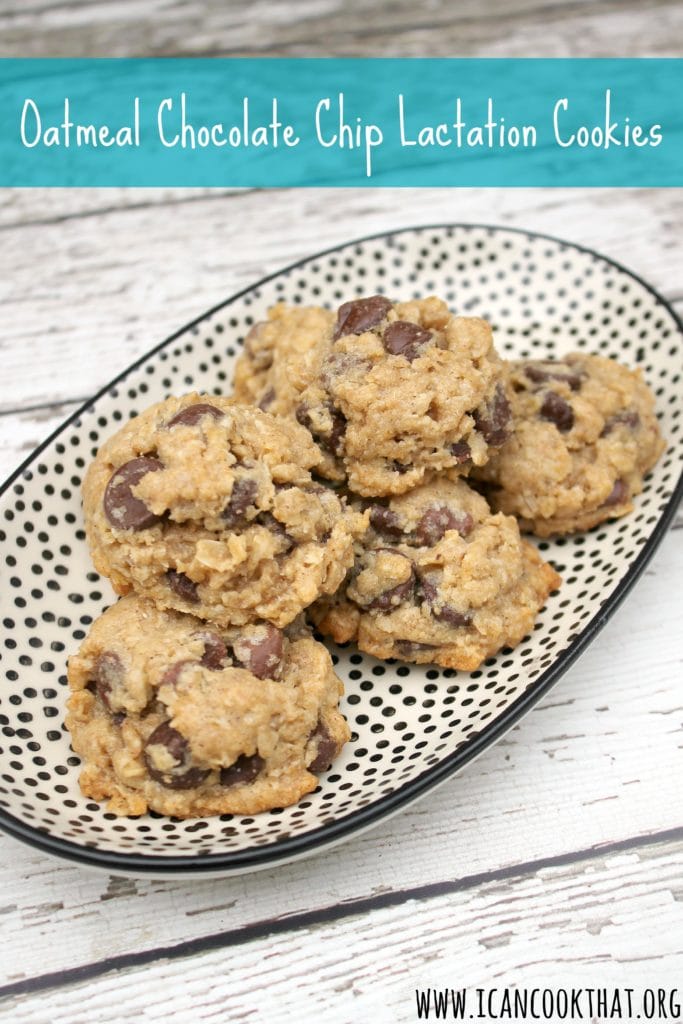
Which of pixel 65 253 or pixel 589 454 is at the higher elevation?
pixel 65 253

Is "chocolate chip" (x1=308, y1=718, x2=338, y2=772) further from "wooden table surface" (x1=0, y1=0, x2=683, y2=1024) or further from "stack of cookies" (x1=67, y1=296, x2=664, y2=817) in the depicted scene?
"wooden table surface" (x1=0, y1=0, x2=683, y2=1024)

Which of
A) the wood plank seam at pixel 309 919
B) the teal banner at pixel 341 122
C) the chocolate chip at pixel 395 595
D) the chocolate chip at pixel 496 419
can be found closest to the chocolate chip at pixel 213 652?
the chocolate chip at pixel 395 595

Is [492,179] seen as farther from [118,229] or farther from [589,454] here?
[589,454]

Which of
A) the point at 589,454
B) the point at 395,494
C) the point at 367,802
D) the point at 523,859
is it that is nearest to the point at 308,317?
the point at 395,494

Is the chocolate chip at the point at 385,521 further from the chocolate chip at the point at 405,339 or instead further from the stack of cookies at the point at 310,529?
the chocolate chip at the point at 405,339

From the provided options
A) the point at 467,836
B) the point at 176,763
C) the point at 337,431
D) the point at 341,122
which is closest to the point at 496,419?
the point at 337,431

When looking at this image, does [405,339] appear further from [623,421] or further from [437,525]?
[623,421]

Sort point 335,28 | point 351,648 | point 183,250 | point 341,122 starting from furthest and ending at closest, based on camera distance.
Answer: point 335,28 → point 341,122 → point 183,250 → point 351,648
